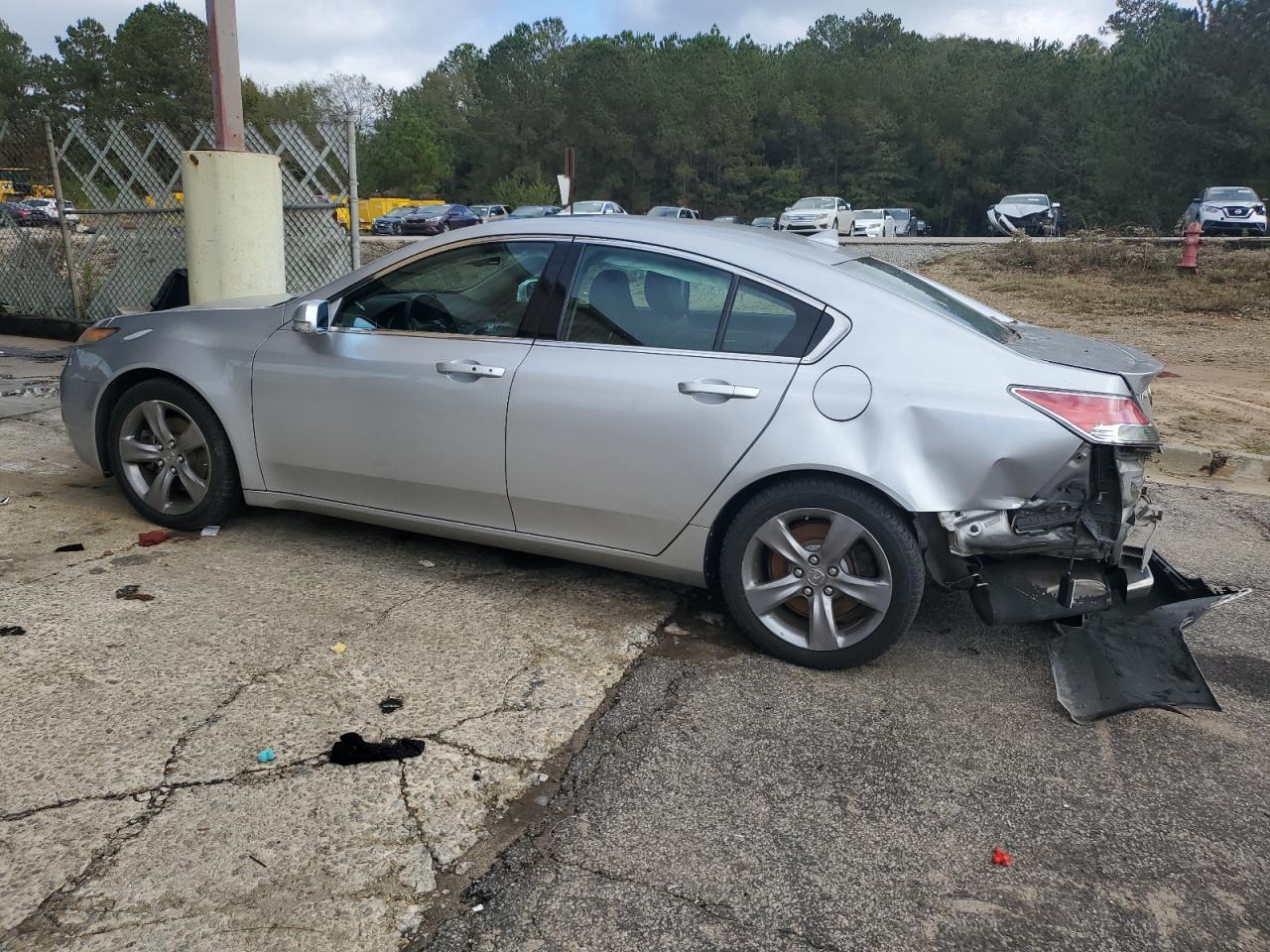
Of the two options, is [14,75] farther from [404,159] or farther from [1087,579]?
[1087,579]

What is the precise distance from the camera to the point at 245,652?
3.59m

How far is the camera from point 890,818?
280 centimetres

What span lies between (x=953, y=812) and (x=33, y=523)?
14.6 ft

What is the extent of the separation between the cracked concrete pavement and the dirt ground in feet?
19.2

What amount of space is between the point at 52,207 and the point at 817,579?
10.8 meters

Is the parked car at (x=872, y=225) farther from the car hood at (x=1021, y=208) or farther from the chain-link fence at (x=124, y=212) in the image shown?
the chain-link fence at (x=124, y=212)

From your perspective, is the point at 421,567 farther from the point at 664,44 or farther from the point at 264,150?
the point at 664,44

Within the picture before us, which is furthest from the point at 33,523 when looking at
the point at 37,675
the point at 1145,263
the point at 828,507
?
the point at 1145,263

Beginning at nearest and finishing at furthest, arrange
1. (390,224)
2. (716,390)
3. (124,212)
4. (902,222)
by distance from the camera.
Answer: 1. (716,390)
2. (124,212)
3. (390,224)
4. (902,222)

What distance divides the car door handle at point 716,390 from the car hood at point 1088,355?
973mm

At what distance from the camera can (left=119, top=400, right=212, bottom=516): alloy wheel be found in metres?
4.66

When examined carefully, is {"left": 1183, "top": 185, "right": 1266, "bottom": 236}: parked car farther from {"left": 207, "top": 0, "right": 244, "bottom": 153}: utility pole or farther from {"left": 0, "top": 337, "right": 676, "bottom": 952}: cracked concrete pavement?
{"left": 0, "top": 337, "right": 676, "bottom": 952}: cracked concrete pavement

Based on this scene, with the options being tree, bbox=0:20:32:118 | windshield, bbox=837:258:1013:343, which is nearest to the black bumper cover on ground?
windshield, bbox=837:258:1013:343

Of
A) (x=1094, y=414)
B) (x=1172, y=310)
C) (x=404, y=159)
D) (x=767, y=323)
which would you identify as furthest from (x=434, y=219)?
(x=1094, y=414)
